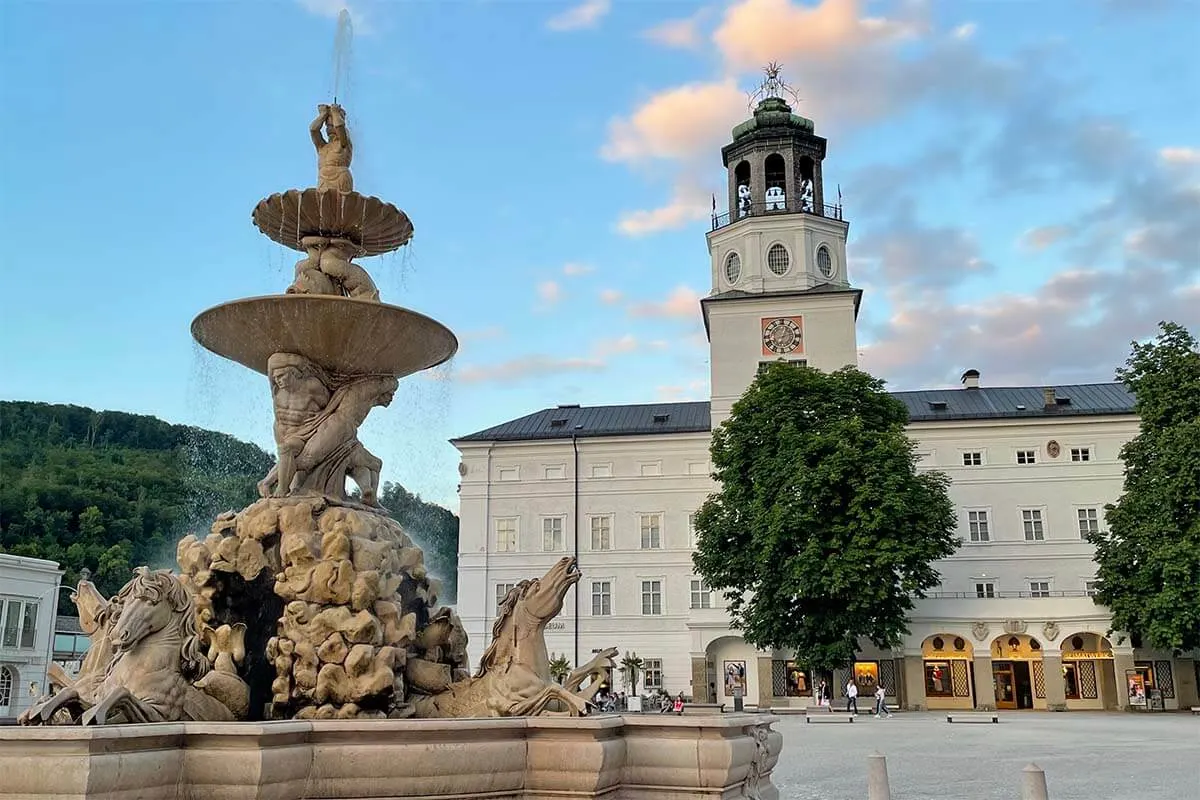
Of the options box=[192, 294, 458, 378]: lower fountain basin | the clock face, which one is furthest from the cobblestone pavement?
the clock face

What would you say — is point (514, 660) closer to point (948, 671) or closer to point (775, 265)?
point (948, 671)

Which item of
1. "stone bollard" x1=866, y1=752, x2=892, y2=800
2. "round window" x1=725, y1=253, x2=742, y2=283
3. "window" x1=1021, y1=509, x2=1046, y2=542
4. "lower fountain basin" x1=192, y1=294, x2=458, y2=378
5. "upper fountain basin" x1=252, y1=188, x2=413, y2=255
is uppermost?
"round window" x1=725, y1=253, x2=742, y2=283

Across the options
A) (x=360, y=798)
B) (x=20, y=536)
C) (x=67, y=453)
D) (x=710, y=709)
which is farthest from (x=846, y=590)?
(x=20, y=536)

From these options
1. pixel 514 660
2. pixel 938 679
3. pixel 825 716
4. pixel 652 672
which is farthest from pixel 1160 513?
pixel 514 660

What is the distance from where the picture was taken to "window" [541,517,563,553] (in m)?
48.7

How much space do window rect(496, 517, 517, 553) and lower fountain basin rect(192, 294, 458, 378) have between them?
131 ft

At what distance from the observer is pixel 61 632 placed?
5047 cm

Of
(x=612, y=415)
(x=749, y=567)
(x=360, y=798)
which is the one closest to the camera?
(x=360, y=798)

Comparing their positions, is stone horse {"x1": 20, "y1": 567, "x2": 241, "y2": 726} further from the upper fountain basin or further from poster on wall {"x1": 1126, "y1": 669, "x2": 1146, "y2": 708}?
poster on wall {"x1": 1126, "y1": 669, "x2": 1146, "y2": 708}

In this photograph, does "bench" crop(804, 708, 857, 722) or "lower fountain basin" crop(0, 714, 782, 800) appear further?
"bench" crop(804, 708, 857, 722)

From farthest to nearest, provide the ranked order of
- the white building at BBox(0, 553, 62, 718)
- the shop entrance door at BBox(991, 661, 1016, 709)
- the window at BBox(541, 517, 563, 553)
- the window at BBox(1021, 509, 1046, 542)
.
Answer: the window at BBox(541, 517, 563, 553) < the window at BBox(1021, 509, 1046, 542) < the shop entrance door at BBox(991, 661, 1016, 709) < the white building at BBox(0, 553, 62, 718)

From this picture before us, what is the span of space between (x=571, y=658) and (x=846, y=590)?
17.5 metres

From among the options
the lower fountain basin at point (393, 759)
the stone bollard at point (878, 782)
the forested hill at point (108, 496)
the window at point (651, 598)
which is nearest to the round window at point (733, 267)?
the window at point (651, 598)

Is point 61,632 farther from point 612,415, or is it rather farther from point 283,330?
point 283,330
